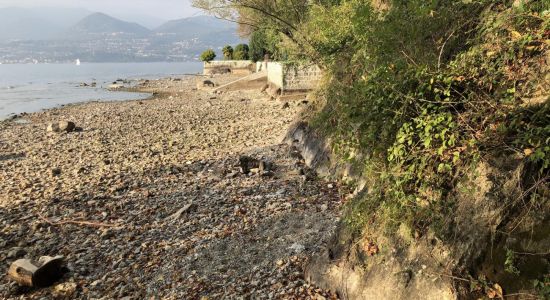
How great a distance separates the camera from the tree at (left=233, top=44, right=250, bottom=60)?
63.1m

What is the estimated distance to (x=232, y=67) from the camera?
5828 cm

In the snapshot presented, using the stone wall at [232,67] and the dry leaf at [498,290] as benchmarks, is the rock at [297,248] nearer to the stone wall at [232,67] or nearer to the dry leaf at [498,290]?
the dry leaf at [498,290]

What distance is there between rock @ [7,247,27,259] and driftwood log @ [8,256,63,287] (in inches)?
43.2

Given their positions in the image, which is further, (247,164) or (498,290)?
(247,164)

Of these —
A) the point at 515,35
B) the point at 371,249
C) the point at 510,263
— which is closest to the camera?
the point at 510,263

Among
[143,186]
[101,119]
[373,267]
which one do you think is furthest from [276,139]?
[101,119]

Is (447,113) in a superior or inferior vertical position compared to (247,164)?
superior

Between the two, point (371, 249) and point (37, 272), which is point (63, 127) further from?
point (371, 249)

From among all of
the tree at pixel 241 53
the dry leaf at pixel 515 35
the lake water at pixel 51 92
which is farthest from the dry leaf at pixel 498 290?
the tree at pixel 241 53

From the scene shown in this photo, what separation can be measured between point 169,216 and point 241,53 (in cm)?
5694

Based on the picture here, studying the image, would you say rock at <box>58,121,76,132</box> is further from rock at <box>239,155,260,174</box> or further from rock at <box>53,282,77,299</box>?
rock at <box>53,282,77,299</box>

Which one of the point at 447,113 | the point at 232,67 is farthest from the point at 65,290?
the point at 232,67

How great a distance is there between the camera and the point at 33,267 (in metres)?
6.97

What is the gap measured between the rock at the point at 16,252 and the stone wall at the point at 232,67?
47394 mm
